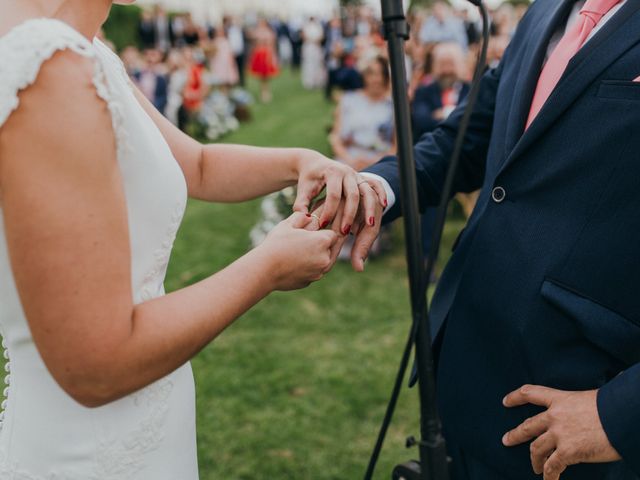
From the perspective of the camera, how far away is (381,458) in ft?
11.2

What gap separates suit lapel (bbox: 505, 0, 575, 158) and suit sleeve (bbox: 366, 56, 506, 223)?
0.84 ft

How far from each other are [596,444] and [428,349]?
0.45 m

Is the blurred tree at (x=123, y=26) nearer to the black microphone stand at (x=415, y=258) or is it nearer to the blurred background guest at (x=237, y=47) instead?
the blurred background guest at (x=237, y=47)

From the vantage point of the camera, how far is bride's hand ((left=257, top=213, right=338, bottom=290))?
3.87 ft

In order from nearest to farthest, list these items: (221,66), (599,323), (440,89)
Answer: (599,323)
(440,89)
(221,66)

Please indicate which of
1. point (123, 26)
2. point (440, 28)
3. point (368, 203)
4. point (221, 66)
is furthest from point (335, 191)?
point (123, 26)

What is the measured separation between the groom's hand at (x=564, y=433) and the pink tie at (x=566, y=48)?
60 cm

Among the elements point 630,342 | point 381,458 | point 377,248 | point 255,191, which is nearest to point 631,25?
point 630,342

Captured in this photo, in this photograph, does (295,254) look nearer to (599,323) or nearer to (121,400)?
(121,400)

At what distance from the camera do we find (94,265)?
97 cm

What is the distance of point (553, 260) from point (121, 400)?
2.99ft

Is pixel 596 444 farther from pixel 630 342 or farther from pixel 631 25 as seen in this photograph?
pixel 631 25

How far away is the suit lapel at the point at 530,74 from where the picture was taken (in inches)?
58.3

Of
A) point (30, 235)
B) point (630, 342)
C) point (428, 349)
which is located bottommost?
point (630, 342)
